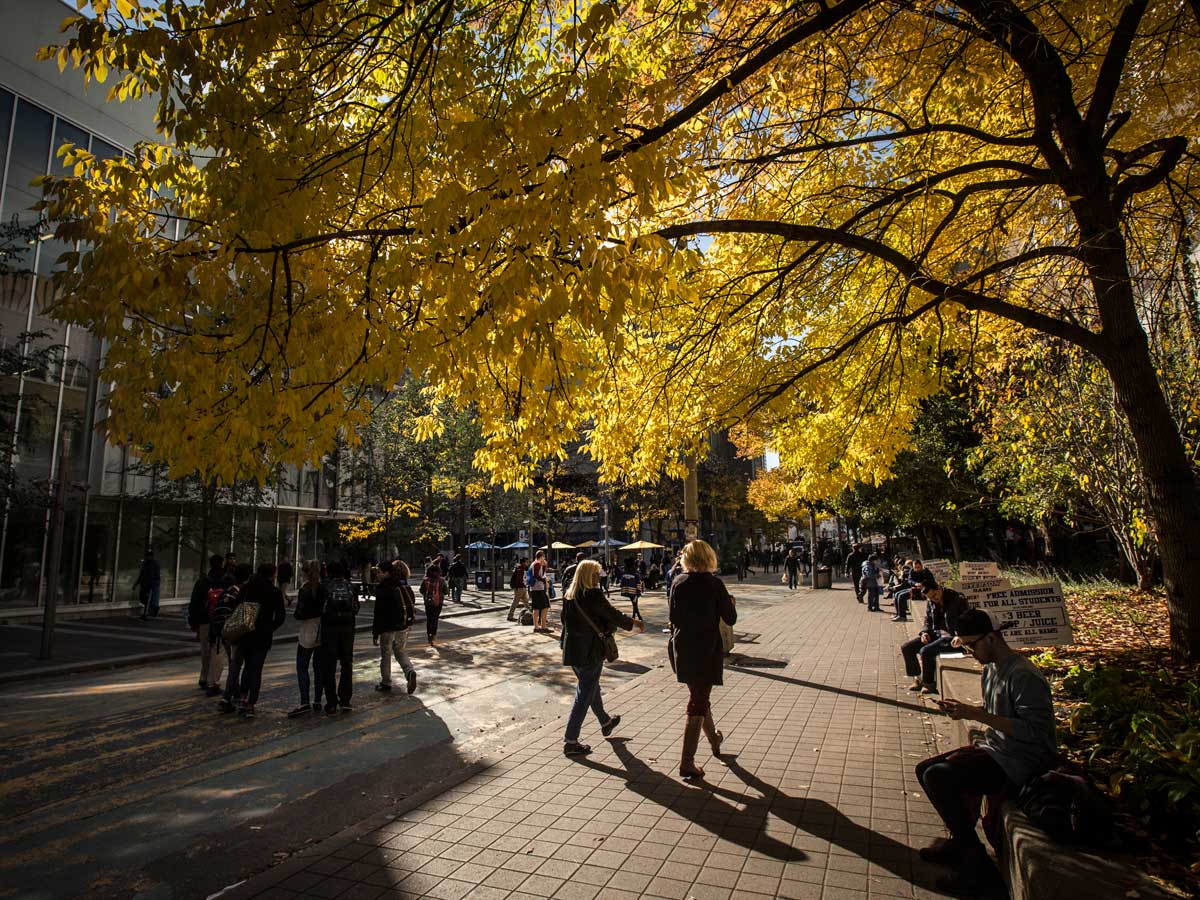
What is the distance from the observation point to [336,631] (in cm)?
873

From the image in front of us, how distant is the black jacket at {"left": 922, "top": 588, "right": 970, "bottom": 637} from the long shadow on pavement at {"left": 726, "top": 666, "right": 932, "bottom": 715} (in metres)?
1.02

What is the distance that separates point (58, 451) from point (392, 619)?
1730 cm

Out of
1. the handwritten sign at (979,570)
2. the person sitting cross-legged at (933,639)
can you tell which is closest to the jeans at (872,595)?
the person sitting cross-legged at (933,639)

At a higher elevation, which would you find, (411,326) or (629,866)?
(411,326)

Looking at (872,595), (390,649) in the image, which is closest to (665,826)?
(390,649)

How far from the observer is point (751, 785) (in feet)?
17.6

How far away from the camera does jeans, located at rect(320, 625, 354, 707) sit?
8.75m

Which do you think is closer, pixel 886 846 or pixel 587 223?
pixel 587 223

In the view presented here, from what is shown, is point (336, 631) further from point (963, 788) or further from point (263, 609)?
point (963, 788)

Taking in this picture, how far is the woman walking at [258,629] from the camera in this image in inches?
334

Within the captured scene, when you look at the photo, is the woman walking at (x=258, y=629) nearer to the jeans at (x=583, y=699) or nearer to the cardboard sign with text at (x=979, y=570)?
the jeans at (x=583, y=699)

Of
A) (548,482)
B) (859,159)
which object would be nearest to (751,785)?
(859,159)

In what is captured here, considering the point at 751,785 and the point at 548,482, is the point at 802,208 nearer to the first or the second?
the point at 751,785

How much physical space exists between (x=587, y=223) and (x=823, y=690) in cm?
753
